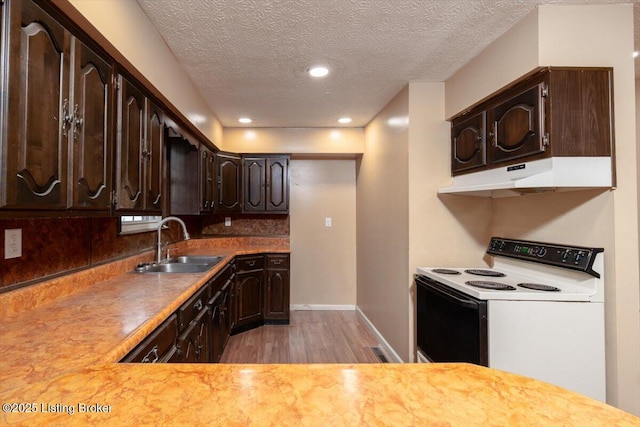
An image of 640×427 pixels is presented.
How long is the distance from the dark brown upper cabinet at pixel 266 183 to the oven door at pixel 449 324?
2111mm

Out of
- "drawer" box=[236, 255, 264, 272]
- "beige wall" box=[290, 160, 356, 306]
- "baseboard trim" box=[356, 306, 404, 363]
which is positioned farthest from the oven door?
"beige wall" box=[290, 160, 356, 306]

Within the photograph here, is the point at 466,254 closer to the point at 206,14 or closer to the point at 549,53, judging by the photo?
the point at 549,53

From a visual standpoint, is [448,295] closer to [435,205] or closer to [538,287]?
[538,287]

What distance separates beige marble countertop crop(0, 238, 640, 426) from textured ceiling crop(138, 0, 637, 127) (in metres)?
1.69

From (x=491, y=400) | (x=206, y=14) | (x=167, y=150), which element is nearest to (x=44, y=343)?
(x=491, y=400)

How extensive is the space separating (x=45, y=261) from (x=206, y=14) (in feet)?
4.93

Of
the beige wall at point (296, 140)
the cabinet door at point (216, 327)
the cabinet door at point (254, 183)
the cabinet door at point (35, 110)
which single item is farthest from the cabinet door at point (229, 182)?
the cabinet door at point (35, 110)

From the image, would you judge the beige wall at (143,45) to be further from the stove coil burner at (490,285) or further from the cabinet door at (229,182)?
the stove coil burner at (490,285)

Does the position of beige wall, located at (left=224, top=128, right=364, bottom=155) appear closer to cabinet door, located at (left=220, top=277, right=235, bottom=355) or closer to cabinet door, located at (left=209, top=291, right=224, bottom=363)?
cabinet door, located at (left=220, top=277, right=235, bottom=355)

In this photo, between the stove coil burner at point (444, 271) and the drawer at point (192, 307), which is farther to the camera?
the stove coil burner at point (444, 271)

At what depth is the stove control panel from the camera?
1593mm

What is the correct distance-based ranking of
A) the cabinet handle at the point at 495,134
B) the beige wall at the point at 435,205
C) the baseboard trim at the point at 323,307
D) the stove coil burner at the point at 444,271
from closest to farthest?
the cabinet handle at the point at 495,134, the stove coil burner at the point at 444,271, the beige wall at the point at 435,205, the baseboard trim at the point at 323,307

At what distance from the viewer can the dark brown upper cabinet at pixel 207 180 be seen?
3.05 m

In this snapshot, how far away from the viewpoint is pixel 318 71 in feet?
7.70
